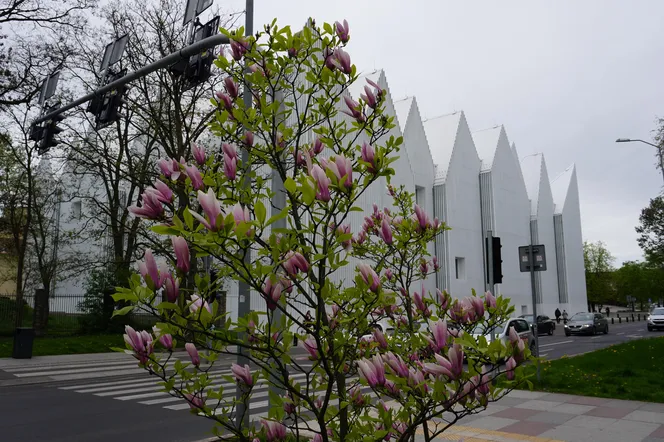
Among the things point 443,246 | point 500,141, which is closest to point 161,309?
point 443,246

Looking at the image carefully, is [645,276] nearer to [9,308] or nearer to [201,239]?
[9,308]

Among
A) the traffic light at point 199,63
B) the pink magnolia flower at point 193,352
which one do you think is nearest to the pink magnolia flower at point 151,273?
the pink magnolia flower at point 193,352

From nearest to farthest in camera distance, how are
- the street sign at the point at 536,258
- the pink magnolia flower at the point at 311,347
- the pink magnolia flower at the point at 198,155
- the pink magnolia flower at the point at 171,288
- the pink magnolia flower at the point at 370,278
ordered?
the pink magnolia flower at the point at 171,288 → the pink magnolia flower at the point at 370,278 → the pink magnolia flower at the point at 311,347 → the pink magnolia flower at the point at 198,155 → the street sign at the point at 536,258

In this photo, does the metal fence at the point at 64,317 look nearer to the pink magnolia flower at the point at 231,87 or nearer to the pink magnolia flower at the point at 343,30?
the pink magnolia flower at the point at 231,87

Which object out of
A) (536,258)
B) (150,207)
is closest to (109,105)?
(150,207)

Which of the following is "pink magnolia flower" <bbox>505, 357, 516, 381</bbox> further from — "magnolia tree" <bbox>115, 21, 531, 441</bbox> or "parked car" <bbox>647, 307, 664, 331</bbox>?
"parked car" <bbox>647, 307, 664, 331</bbox>

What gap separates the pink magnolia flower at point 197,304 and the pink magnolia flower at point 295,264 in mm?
354

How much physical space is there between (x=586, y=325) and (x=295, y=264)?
125 feet

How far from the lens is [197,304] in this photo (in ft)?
7.35

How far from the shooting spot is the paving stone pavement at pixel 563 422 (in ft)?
25.2

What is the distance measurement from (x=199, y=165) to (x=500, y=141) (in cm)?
5647

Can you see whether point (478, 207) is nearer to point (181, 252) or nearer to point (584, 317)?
point (584, 317)

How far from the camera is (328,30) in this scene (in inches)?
125

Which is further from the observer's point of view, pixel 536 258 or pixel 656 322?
pixel 656 322
